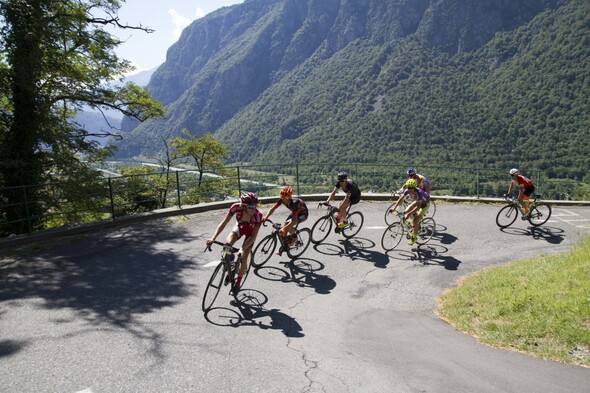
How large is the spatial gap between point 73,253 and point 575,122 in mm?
88155

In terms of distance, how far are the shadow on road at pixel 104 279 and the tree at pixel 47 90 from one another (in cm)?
234

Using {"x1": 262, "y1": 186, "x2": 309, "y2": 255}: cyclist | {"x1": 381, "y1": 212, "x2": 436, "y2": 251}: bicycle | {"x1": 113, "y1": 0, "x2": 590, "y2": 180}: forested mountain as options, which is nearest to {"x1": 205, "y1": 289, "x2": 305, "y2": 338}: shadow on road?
{"x1": 262, "y1": 186, "x2": 309, "y2": 255}: cyclist

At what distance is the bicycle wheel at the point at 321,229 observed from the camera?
1071 centimetres

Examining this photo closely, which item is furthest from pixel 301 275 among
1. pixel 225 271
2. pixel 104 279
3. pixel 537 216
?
pixel 537 216

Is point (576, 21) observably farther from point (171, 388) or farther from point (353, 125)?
point (171, 388)

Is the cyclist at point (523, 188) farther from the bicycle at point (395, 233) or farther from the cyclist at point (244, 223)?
the cyclist at point (244, 223)

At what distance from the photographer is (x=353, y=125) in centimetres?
12025

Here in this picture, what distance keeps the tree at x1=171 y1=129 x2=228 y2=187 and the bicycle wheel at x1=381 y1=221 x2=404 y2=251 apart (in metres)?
27.1

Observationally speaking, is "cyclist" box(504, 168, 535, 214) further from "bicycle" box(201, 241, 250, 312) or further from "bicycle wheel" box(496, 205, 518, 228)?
"bicycle" box(201, 241, 250, 312)

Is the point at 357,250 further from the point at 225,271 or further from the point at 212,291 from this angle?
the point at 225,271

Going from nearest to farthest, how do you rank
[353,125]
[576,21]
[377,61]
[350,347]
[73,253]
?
1. [350,347]
2. [73,253]
3. [576,21]
4. [353,125]
5. [377,61]

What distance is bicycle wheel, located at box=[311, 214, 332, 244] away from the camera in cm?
1071

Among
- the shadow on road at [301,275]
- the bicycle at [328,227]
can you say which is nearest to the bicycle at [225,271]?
the shadow on road at [301,275]

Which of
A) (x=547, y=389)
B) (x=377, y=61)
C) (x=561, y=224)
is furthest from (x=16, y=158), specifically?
(x=377, y=61)
